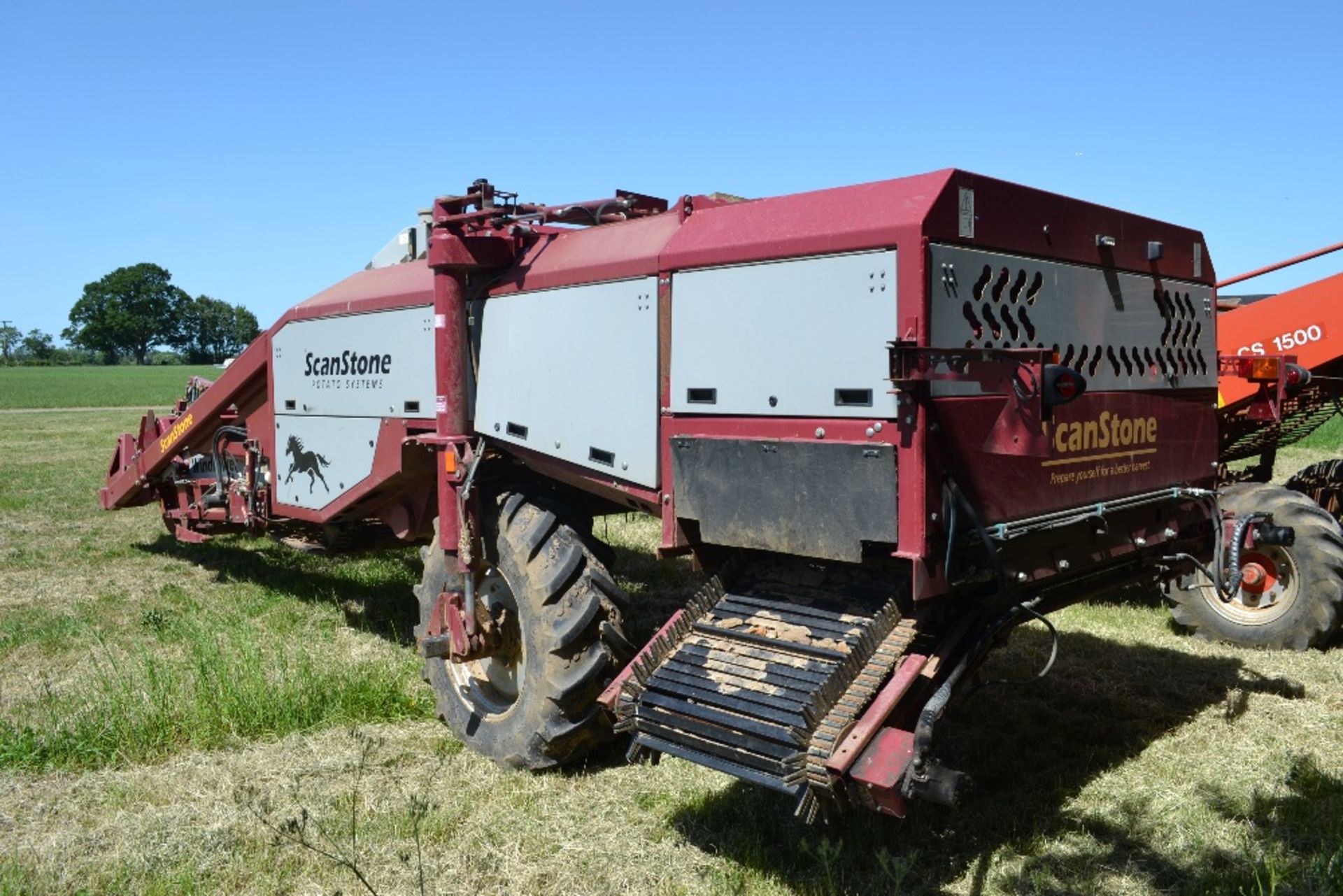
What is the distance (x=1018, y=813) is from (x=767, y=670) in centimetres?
128

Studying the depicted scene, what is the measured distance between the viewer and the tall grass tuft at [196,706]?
461cm

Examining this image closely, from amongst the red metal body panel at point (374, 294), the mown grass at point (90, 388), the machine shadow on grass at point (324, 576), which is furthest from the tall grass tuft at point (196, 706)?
the mown grass at point (90, 388)

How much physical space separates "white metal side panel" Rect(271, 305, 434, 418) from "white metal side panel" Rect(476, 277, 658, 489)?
53cm

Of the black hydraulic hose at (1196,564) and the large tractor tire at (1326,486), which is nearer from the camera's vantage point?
the black hydraulic hose at (1196,564)

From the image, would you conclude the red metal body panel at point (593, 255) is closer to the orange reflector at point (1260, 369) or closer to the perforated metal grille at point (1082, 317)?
the perforated metal grille at point (1082, 317)

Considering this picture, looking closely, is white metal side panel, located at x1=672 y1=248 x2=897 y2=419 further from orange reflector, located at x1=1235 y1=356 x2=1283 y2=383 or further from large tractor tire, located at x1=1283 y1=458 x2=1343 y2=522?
large tractor tire, located at x1=1283 y1=458 x2=1343 y2=522

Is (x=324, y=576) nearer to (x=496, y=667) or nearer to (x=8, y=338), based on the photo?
(x=496, y=667)

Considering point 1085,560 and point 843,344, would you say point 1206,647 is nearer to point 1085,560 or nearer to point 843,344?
point 1085,560

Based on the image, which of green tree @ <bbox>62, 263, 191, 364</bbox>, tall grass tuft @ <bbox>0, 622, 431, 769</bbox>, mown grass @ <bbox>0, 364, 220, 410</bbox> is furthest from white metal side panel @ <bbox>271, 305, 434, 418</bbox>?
green tree @ <bbox>62, 263, 191, 364</bbox>

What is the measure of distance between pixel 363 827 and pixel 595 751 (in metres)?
1.10

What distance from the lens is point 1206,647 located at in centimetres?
637

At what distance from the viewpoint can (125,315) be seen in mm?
103812

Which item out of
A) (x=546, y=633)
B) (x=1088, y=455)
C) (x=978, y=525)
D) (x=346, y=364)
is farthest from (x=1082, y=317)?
(x=346, y=364)

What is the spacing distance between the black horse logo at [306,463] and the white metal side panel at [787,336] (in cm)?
305
